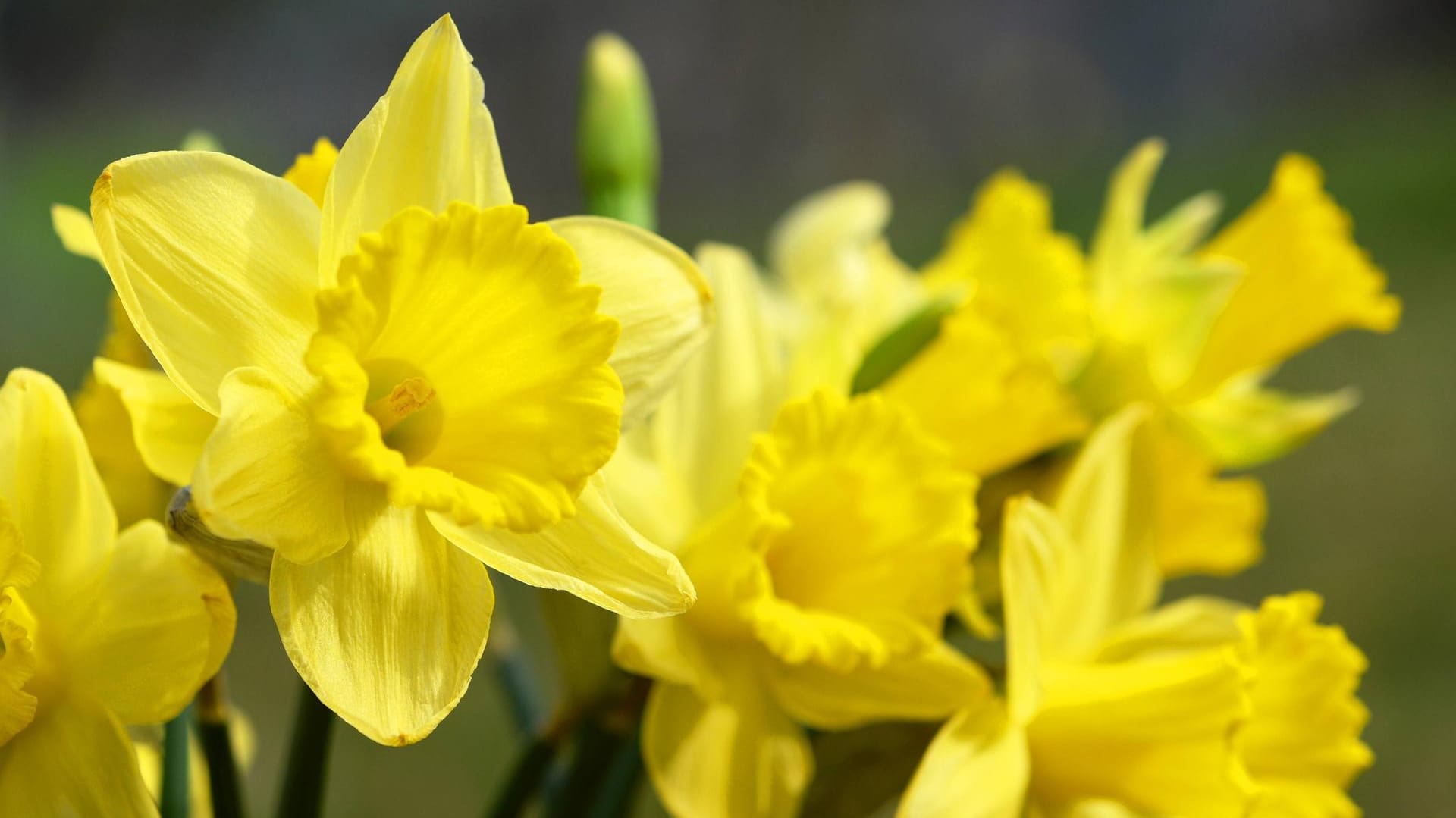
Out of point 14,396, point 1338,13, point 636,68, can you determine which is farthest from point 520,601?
point 1338,13

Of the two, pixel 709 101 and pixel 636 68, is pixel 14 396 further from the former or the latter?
pixel 709 101

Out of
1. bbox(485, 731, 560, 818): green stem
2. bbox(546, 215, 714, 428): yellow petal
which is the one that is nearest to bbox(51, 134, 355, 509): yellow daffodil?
bbox(546, 215, 714, 428): yellow petal

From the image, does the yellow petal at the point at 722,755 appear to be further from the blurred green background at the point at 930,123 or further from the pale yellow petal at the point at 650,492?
the blurred green background at the point at 930,123

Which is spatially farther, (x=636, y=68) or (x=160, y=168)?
(x=636, y=68)

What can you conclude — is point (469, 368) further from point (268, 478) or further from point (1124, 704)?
point (1124, 704)

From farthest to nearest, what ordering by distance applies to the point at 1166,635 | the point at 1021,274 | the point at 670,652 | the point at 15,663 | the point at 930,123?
the point at 930,123
the point at 1021,274
the point at 1166,635
the point at 670,652
the point at 15,663

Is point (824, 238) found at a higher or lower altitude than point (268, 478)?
higher

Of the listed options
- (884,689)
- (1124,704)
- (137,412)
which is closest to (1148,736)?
(1124,704)

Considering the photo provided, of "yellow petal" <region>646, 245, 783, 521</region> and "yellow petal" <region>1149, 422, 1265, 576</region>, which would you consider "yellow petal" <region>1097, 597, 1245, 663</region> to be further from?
"yellow petal" <region>646, 245, 783, 521</region>
